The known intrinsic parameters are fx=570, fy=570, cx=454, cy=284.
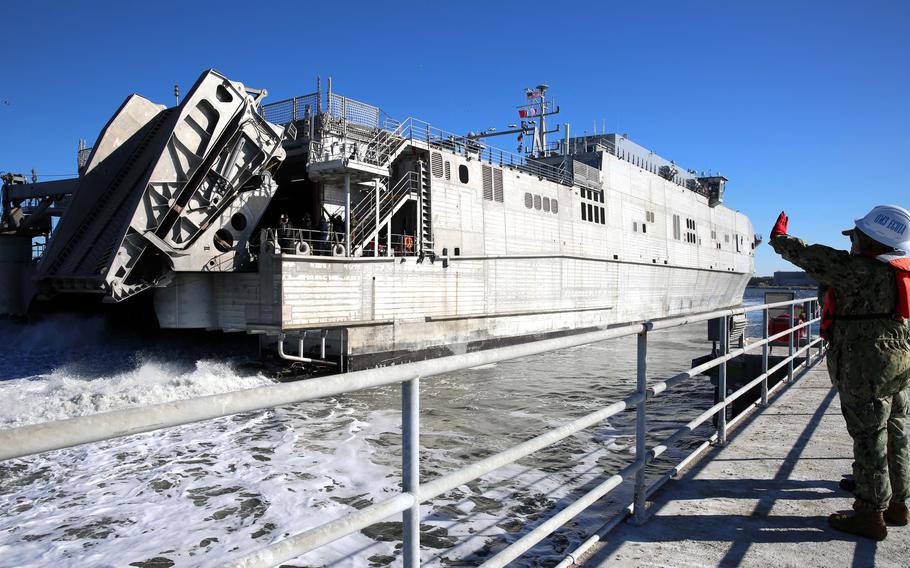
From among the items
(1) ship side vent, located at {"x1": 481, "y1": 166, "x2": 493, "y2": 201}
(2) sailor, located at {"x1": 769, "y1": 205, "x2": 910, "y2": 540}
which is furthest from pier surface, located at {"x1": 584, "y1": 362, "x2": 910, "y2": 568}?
(1) ship side vent, located at {"x1": 481, "y1": 166, "x2": 493, "y2": 201}

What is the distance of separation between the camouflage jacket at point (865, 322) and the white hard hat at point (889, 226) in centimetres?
13

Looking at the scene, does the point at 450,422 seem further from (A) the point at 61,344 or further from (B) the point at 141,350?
(A) the point at 61,344

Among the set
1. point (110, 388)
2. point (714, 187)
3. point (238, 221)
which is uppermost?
point (714, 187)

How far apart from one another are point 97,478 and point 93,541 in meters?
2.28

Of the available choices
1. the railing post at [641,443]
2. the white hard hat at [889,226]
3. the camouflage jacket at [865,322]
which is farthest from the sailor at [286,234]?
the white hard hat at [889,226]

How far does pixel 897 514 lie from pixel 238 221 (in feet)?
45.4

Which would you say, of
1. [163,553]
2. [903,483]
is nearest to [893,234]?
[903,483]

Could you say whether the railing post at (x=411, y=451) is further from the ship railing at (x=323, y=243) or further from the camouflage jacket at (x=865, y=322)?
the ship railing at (x=323, y=243)

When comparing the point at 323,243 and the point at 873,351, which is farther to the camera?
the point at 323,243

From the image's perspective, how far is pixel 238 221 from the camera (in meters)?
14.2

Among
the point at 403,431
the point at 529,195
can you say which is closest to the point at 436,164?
the point at 529,195

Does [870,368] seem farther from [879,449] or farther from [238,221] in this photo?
[238,221]

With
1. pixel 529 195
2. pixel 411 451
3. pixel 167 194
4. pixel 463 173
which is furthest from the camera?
pixel 529 195

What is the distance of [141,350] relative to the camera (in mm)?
17266
